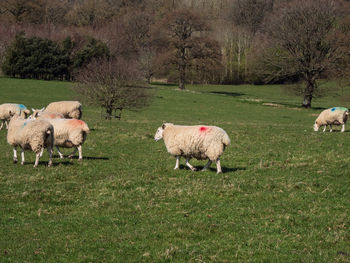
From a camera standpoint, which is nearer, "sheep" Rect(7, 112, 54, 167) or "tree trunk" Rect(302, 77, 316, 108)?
"sheep" Rect(7, 112, 54, 167)

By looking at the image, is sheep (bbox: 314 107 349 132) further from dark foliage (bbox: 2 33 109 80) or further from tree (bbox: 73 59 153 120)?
dark foliage (bbox: 2 33 109 80)

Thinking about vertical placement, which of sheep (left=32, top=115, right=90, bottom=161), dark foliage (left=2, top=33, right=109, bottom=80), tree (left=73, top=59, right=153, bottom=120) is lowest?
sheep (left=32, top=115, right=90, bottom=161)

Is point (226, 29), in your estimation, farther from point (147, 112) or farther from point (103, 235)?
point (103, 235)

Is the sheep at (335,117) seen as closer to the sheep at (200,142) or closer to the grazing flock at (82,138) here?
the grazing flock at (82,138)

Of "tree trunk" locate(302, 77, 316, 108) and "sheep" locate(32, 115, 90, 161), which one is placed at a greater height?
"tree trunk" locate(302, 77, 316, 108)

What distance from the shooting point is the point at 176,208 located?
9.66 metres

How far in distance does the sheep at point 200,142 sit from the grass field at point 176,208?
2.00 ft

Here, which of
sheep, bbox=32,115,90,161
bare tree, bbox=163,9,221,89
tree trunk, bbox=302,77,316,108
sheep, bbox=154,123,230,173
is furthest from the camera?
bare tree, bbox=163,9,221,89

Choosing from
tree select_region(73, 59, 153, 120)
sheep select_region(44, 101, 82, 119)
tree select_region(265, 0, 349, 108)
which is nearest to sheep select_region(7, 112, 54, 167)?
sheep select_region(44, 101, 82, 119)

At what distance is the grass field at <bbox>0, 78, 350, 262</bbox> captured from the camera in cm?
714

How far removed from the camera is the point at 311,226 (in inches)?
330

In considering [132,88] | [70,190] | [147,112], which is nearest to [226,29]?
[147,112]

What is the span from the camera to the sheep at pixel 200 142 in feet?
44.2

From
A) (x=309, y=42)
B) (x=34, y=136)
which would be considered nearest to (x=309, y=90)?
(x=309, y=42)
